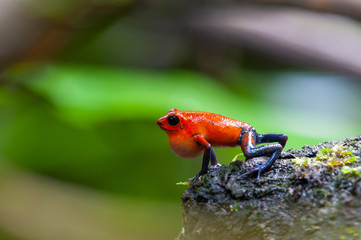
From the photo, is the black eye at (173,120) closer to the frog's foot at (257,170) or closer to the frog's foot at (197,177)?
the frog's foot at (197,177)

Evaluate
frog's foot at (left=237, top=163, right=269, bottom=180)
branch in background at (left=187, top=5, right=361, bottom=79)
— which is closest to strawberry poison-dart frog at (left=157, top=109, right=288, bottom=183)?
frog's foot at (left=237, top=163, right=269, bottom=180)

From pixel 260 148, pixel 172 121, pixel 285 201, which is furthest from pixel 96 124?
pixel 285 201

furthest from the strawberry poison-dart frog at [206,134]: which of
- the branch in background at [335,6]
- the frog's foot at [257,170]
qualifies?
the branch in background at [335,6]

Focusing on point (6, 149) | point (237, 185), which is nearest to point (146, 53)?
point (6, 149)

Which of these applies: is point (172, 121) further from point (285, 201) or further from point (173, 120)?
point (285, 201)

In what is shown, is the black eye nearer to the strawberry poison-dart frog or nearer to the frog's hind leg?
the strawberry poison-dart frog
